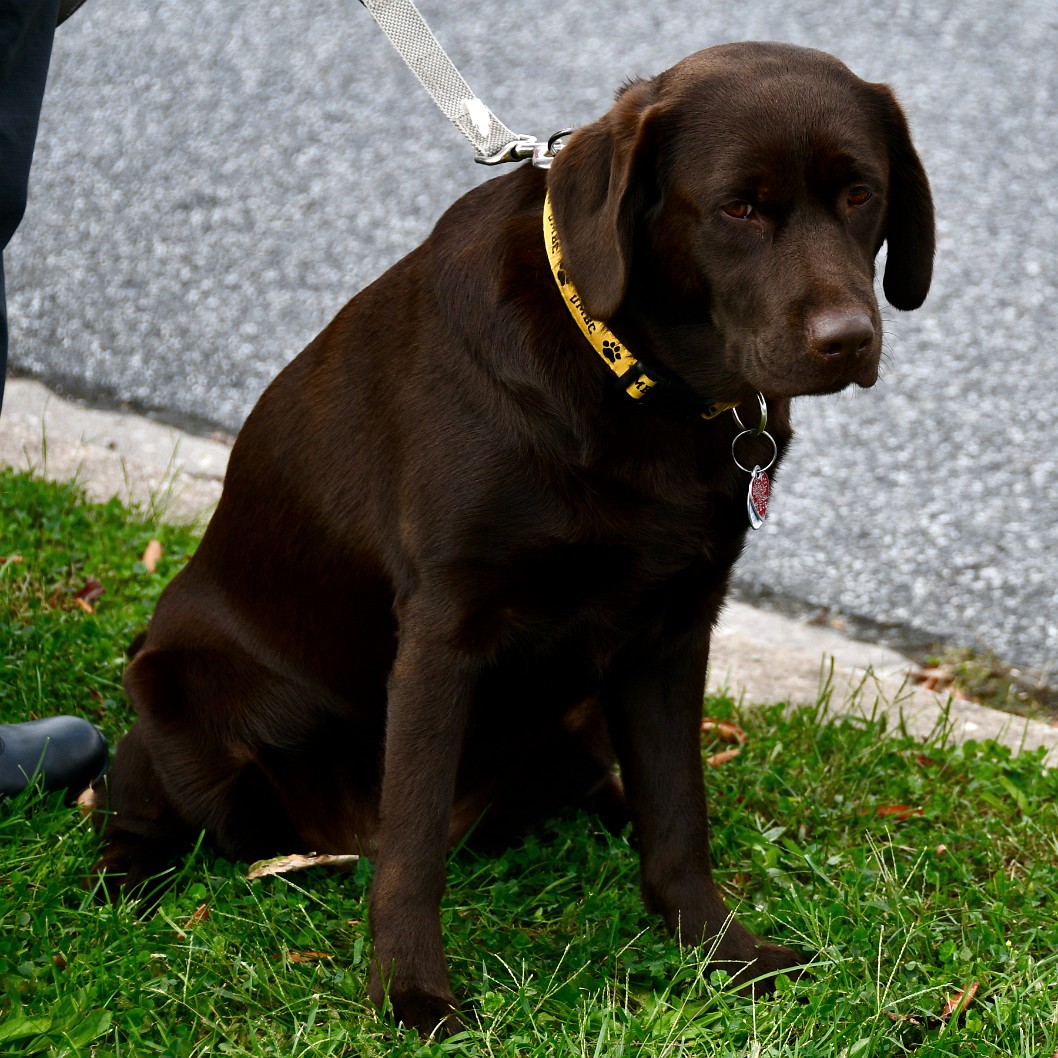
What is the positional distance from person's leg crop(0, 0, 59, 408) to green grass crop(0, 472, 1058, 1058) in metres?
0.90

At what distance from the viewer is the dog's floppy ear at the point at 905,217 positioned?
2070mm

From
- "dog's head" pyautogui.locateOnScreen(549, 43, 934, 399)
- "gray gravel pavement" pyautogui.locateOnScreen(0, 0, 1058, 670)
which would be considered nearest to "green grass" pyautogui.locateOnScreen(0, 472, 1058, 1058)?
"dog's head" pyautogui.locateOnScreen(549, 43, 934, 399)

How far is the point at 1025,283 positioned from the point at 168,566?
3566mm

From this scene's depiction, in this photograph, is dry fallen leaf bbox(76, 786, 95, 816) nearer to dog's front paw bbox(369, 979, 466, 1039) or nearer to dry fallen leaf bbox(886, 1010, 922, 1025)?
dog's front paw bbox(369, 979, 466, 1039)

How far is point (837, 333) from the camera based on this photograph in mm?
1842

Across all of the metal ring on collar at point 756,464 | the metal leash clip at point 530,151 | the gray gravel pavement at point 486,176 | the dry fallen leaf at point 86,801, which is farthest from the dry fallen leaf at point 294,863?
the gray gravel pavement at point 486,176

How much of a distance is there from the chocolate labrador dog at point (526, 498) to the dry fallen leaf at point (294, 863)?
45 mm

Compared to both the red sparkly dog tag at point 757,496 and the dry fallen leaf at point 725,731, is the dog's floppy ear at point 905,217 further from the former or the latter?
the dry fallen leaf at point 725,731

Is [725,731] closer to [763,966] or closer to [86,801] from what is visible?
[763,966]

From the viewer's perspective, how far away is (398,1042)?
1963 mm

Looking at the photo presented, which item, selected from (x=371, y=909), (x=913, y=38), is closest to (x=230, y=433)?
(x=371, y=909)

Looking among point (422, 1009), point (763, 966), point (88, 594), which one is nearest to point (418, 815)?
point (422, 1009)

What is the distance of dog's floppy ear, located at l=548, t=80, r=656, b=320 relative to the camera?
1875mm

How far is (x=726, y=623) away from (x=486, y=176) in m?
3.00
